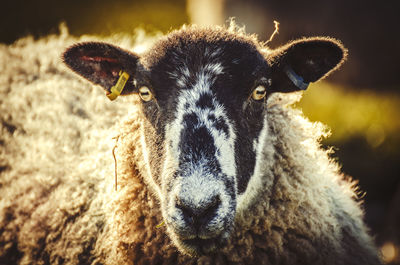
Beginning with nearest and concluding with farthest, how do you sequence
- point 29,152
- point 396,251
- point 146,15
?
point 29,152 → point 396,251 → point 146,15

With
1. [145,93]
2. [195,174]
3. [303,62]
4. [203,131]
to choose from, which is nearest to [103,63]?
[145,93]

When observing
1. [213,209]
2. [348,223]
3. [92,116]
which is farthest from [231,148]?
[92,116]

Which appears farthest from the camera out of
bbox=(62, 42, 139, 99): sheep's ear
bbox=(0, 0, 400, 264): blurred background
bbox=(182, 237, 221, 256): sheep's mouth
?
bbox=(0, 0, 400, 264): blurred background

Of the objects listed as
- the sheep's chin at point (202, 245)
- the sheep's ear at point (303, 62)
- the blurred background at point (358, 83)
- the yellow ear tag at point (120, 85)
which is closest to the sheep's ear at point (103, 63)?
the yellow ear tag at point (120, 85)

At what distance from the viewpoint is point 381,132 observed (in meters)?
6.77

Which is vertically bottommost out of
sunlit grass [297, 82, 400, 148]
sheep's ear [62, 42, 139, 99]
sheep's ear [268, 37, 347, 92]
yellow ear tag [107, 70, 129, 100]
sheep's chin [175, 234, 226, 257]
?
sheep's chin [175, 234, 226, 257]

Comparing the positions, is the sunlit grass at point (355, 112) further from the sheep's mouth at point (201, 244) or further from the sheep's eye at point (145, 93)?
the sheep's mouth at point (201, 244)

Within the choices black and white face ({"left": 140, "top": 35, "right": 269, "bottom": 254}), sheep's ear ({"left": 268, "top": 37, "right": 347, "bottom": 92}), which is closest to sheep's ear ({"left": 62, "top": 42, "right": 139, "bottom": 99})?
black and white face ({"left": 140, "top": 35, "right": 269, "bottom": 254})

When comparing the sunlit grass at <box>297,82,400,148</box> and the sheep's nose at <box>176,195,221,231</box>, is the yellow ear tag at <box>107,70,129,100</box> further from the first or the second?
the sunlit grass at <box>297,82,400,148</box>

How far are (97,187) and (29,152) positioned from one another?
3.52ft

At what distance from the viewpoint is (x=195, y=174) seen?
6.14ft

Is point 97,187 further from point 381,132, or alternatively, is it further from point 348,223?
point 381,132

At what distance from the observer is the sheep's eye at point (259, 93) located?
239cm

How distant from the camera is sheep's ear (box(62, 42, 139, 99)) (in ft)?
8.52
